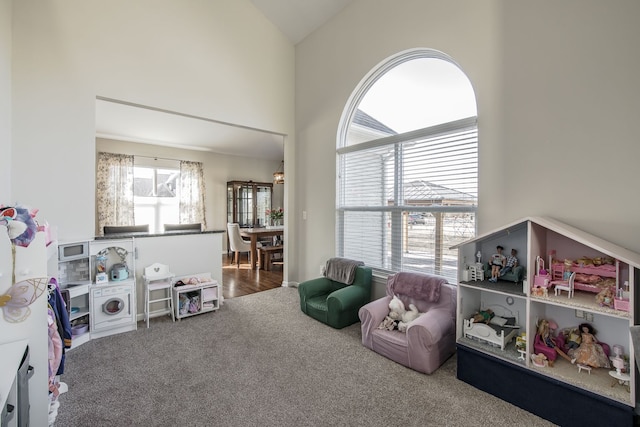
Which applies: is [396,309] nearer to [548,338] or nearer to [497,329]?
[497,329]

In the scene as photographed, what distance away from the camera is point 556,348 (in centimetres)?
195

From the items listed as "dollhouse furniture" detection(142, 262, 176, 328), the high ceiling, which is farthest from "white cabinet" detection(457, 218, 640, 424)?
the high ceiling

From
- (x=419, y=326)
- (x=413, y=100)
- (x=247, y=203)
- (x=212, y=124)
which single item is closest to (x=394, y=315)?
(x=419, y=326)

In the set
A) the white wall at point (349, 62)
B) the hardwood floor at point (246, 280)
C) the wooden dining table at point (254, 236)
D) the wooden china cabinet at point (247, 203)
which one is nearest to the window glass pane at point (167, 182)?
the wooden china cabinet at point (247, 203)

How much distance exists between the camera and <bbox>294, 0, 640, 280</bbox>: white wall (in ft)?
6.12

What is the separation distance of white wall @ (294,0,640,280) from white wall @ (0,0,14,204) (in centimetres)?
364

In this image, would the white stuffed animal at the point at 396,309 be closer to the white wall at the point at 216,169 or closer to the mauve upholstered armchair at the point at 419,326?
the mauve upholstered armchair at the point at 419,326

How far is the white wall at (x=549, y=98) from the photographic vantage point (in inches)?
73.4

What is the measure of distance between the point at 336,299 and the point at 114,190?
5.47m

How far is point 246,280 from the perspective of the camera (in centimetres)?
510

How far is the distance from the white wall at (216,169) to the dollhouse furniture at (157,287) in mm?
3854

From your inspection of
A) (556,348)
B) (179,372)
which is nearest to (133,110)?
(179,372)

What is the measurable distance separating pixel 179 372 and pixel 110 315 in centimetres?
124

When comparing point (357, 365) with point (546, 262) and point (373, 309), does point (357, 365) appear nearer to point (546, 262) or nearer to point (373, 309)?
point (373, 309)
